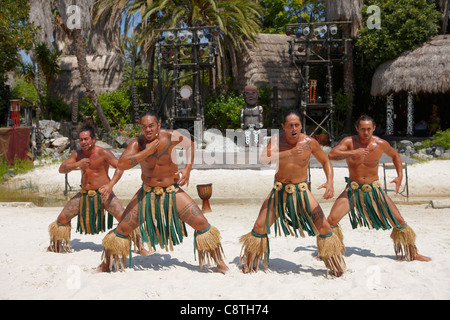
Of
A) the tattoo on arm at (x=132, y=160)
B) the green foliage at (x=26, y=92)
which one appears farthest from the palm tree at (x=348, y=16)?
the tattoo on arm at (x=132, y=160)

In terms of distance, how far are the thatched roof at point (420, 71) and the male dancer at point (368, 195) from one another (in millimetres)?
12000

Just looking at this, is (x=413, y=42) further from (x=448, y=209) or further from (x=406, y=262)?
(x=406, y=262)

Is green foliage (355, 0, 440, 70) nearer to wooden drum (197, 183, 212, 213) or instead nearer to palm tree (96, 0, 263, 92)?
palm tree (96, 0, 263, 92)

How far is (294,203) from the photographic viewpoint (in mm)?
4371

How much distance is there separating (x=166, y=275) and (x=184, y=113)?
1431 cm

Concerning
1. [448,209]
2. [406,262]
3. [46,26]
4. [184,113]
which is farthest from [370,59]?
[46,26]

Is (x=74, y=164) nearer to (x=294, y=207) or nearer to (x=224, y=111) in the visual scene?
(x=294, y=207)

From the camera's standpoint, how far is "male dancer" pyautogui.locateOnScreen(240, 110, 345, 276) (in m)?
4.32

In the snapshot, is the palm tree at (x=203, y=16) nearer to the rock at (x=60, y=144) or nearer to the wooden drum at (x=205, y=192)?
the rock at (x=60, y=144)

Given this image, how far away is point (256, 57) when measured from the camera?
20.2 metres

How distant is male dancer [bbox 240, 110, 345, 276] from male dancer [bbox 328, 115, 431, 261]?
0.42 metres

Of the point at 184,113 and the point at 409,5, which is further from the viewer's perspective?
the point at 184,113

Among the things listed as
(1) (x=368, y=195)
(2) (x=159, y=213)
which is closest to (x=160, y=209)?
(2) (x=159, y=213)

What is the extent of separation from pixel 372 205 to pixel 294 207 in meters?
0.92
